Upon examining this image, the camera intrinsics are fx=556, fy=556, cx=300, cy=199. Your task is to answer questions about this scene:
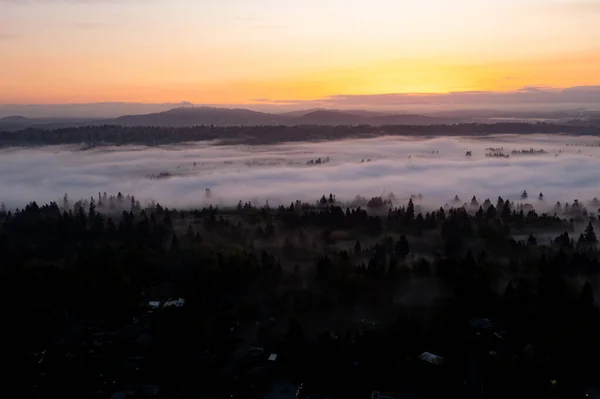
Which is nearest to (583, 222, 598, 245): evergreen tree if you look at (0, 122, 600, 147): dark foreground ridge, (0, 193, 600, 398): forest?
(0, 193, 600, 398): forest

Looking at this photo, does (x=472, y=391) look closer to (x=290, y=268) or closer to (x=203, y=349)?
(x=203, y=349)

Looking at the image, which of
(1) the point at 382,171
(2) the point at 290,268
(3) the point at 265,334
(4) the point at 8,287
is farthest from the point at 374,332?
(1) the point at 382,171

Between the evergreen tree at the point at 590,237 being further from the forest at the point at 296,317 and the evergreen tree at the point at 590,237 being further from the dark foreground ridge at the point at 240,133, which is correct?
the dark foreground ridge at the point at 240,133

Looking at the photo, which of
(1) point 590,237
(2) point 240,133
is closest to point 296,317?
(1) point 590,237

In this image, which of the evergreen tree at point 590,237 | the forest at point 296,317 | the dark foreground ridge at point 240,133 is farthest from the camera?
the dark foreground ridge at point 240,133

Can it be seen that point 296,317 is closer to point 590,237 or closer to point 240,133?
point 590,237

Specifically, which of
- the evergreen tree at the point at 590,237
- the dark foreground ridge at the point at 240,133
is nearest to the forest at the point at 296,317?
the evergreen tree at the point at 590,237
